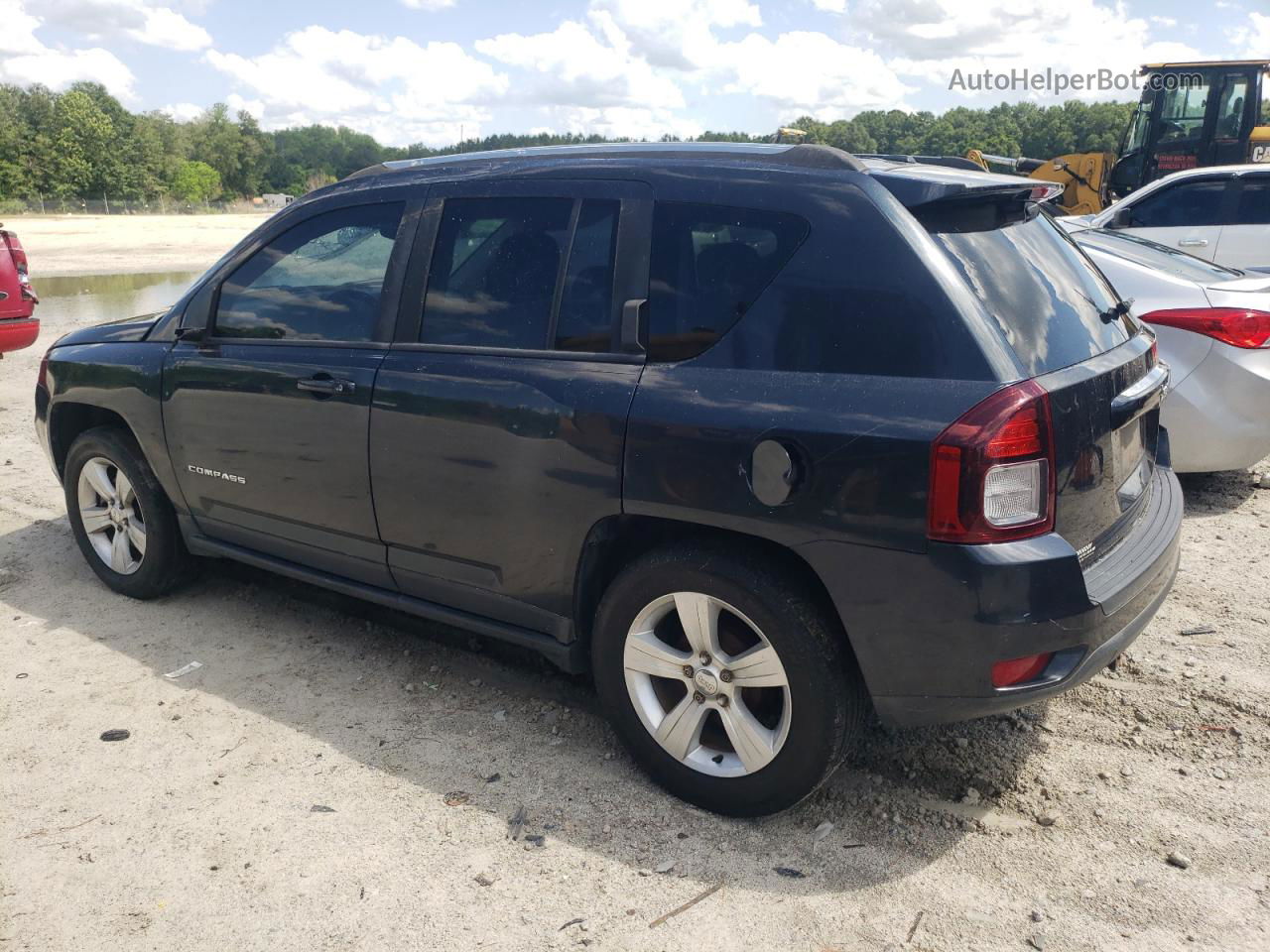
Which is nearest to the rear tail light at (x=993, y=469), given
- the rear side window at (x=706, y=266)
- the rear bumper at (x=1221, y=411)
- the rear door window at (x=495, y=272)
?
the rear side window at (x=706, y=266)

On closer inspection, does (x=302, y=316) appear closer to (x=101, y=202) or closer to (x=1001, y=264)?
(x=1001, y=264)

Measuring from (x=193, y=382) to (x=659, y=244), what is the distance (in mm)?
2242

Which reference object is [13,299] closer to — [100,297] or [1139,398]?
[1139,398]

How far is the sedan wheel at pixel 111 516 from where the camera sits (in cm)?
484

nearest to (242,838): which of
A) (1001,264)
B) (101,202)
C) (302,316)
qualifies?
(302,316)

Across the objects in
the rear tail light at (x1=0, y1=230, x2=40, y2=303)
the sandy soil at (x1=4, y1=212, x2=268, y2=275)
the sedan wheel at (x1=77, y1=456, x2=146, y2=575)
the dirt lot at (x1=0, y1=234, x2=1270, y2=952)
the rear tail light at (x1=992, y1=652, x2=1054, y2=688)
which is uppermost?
the rear tail light at (x1=0, y1=230, x2=40, y2=303)

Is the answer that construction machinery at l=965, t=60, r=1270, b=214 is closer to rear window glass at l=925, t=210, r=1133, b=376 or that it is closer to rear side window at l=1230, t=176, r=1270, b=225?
rear side window at l=1230, t=176, r=1270, b=225

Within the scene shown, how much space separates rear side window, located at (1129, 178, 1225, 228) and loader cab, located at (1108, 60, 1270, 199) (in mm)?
7615

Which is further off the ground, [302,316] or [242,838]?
[302,316]

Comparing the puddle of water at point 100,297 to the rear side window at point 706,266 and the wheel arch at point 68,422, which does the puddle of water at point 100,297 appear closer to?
the wheel arch at point 68,422

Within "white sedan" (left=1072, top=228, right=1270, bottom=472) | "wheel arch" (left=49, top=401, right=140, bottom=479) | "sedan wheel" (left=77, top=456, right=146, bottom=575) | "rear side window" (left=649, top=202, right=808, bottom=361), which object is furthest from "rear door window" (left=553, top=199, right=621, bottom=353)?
"white sedan" (left=1072, top=228, right=1270, bottom=472)

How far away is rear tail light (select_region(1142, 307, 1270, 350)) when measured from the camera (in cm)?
539

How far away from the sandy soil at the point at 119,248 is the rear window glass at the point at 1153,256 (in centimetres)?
2241

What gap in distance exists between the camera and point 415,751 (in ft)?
11.7
